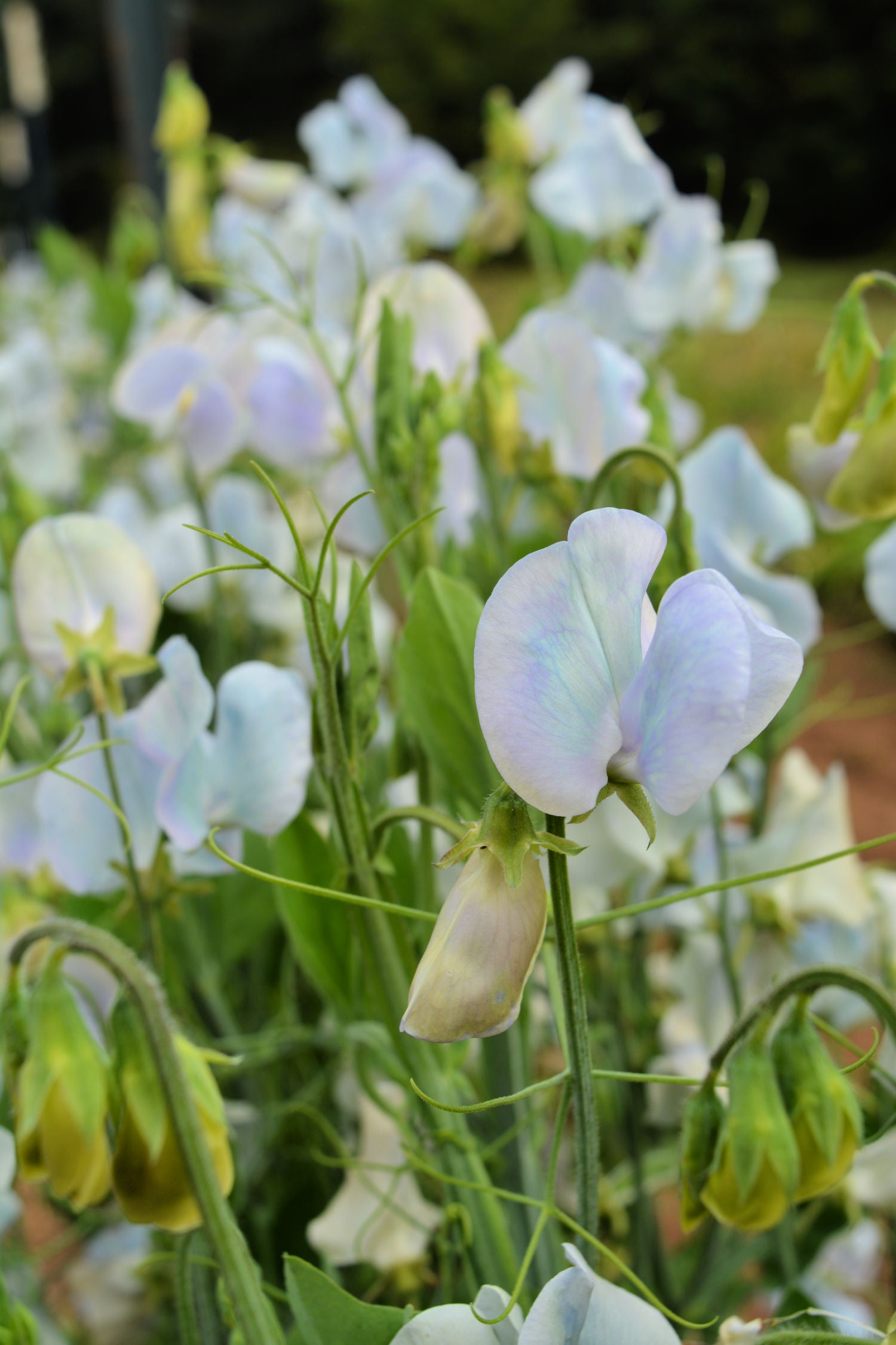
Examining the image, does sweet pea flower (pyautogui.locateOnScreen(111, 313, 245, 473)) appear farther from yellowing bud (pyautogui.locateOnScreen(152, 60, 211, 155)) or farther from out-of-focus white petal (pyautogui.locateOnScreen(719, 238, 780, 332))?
yellowing bud (pyautogui.locateOnScreen(152, 60, 211, 155))

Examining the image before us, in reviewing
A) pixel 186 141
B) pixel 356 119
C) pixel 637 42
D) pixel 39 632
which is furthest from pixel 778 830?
pixel 637 42

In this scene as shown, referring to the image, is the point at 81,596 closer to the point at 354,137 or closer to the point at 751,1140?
the point at 751,1140

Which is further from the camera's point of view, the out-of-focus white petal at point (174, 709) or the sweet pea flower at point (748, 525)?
the sweet pea flower at point (748, 525)

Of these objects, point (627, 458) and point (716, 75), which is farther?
point (716, 75)

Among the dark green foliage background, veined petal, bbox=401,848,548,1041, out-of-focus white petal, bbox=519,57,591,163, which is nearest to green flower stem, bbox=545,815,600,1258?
veined petal, bbox=401,848,548,1041

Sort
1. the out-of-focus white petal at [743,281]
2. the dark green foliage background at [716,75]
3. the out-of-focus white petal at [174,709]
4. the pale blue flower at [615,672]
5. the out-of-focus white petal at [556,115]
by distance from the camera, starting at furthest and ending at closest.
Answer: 1. the dark green foliage background at [716,75]
2. the out-of-focus white petal at [556,115]
3. the out-of-focus white petal at [743,281]
4. the out-of-focus white petal at [174,709]
5. the pale blue flower at [615,672]

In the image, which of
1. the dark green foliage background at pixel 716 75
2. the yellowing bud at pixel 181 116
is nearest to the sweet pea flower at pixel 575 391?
the yellowing bud at pixel 181 116

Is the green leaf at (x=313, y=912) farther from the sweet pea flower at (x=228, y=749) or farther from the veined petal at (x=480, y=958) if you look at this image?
the veined petal at (x=480, y=958)

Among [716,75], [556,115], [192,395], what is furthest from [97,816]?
[716,75]
